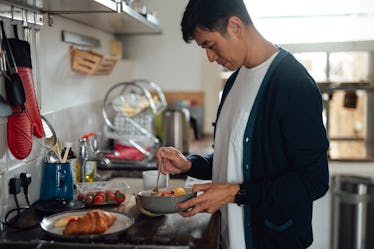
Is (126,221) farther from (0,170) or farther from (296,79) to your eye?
(296,79)

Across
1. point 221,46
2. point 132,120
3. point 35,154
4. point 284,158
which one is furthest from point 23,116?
point 132,120

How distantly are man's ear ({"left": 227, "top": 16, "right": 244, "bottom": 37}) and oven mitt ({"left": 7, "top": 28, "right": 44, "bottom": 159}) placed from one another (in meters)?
0.72

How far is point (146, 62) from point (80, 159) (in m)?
1.61

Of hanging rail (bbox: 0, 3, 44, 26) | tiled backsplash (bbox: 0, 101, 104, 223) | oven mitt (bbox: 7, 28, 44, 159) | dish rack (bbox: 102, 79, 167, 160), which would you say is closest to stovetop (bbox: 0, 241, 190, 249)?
tiled backsplash (bbox: 0, 101, 104, 223)

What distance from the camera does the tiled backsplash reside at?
161 cm

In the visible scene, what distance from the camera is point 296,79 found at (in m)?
1.36

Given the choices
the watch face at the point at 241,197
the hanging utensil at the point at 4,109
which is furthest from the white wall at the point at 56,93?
the watch face at the point at 241,197

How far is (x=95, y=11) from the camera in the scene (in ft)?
6.74

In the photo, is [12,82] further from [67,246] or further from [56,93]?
[56,93]

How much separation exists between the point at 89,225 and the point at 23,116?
1.54 ft

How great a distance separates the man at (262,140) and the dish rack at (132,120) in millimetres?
1256

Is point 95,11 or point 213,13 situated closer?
point 213,13

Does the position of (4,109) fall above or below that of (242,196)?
above

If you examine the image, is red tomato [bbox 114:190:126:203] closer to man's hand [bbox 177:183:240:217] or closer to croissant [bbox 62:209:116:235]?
croissant [bbox 62:209:116:235]
